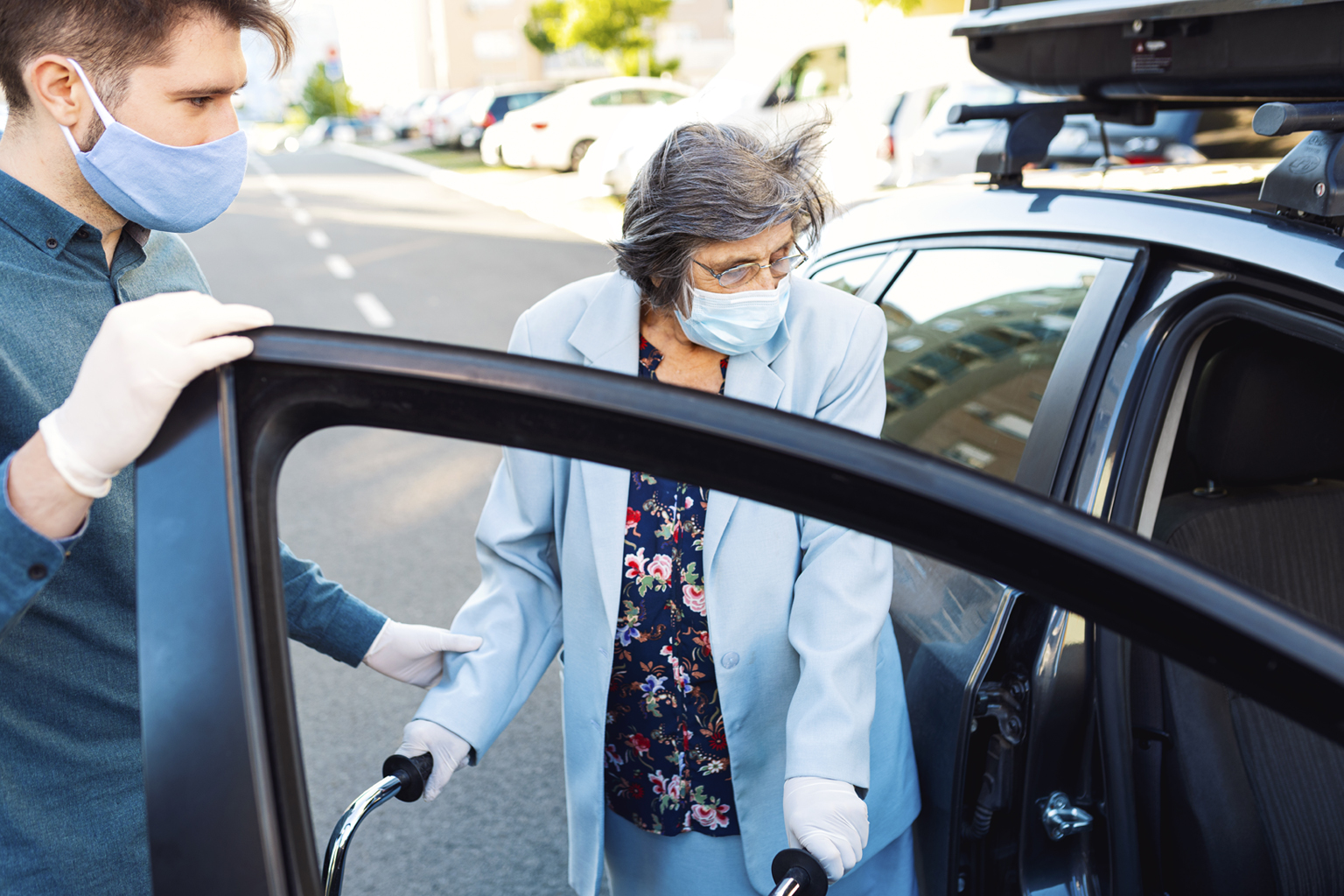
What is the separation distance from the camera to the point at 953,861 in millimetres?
1570

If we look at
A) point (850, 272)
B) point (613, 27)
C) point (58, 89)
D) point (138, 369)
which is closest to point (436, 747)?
point (138, 369)

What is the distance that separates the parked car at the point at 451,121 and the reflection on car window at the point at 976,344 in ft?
87.4

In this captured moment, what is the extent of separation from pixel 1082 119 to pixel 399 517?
5348 millimetres

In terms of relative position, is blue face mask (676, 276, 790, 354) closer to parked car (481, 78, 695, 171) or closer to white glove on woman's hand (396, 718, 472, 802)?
white glove on woman's hand (396, 718, 472, 802)

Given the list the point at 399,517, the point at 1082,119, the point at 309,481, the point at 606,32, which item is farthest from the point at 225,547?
the point at 606,32

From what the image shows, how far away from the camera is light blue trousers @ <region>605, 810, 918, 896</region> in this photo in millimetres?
1651

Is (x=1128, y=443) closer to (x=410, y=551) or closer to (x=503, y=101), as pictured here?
(x=410, y=551)

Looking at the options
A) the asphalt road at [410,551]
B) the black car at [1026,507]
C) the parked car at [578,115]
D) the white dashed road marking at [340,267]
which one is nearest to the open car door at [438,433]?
the black car at [1026,507]

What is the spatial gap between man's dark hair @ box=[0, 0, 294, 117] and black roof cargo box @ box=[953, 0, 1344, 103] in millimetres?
1381

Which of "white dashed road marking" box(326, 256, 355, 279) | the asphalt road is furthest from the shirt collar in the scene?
"white dashed road marking" box(326, 256, 355, 279)

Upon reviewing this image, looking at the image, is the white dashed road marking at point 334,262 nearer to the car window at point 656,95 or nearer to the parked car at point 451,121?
the parked car at point 451,121

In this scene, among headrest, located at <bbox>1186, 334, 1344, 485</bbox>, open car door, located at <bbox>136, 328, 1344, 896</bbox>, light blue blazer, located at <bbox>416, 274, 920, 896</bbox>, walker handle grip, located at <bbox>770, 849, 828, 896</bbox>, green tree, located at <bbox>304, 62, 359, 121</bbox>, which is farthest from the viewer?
green tree, located at <bbox>304, 62, 359, 121</bbox>

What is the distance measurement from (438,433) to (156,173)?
75 cm

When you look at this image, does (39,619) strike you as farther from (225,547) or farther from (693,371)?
(693,371)
